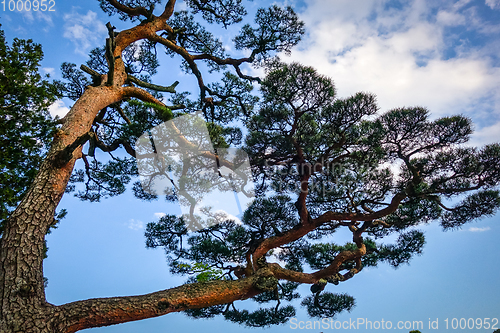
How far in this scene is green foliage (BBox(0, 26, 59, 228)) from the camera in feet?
9.63

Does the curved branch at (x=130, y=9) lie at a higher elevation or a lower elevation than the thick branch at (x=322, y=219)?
higher

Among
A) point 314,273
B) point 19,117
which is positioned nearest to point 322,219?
point 314,273

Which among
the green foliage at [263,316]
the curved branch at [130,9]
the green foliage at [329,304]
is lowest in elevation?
the green foliage at [263,316]

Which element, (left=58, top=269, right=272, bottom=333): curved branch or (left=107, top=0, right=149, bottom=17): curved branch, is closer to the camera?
(left=58, top=269, right=272, bottom=333): curved branch

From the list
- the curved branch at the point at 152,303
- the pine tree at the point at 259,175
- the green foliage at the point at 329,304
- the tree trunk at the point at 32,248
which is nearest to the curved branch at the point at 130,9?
the pine tree at the point at 259,175

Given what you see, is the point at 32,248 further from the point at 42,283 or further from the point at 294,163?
the point at 294,163

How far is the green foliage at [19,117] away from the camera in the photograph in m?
2.94

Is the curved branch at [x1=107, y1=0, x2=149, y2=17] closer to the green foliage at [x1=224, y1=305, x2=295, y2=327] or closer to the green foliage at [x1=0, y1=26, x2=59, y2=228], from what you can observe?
the green foliage at [x1=0, y1=26, x2=59, y2=228]

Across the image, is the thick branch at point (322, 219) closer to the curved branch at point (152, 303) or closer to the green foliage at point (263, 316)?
the curved branch at point (152, 303)

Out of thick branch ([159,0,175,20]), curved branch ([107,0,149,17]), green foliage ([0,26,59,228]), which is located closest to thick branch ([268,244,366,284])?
green foliage ([0,26,59,228])

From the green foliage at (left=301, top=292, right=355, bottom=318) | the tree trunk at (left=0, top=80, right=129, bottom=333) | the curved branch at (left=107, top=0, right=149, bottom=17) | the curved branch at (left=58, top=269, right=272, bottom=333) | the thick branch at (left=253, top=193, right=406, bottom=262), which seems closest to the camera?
the tree trunk at (left=0, top=80, right=129, bottom=333)

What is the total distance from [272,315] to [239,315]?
23.7 inches

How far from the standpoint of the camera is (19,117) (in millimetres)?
3113

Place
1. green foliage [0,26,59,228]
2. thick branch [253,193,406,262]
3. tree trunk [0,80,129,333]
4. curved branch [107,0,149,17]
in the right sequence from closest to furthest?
tree trunk [0,80,129,333], green foliage [0,26,59,228], thick branch [253,193,406,262], curved branch [107,0,149,17]
